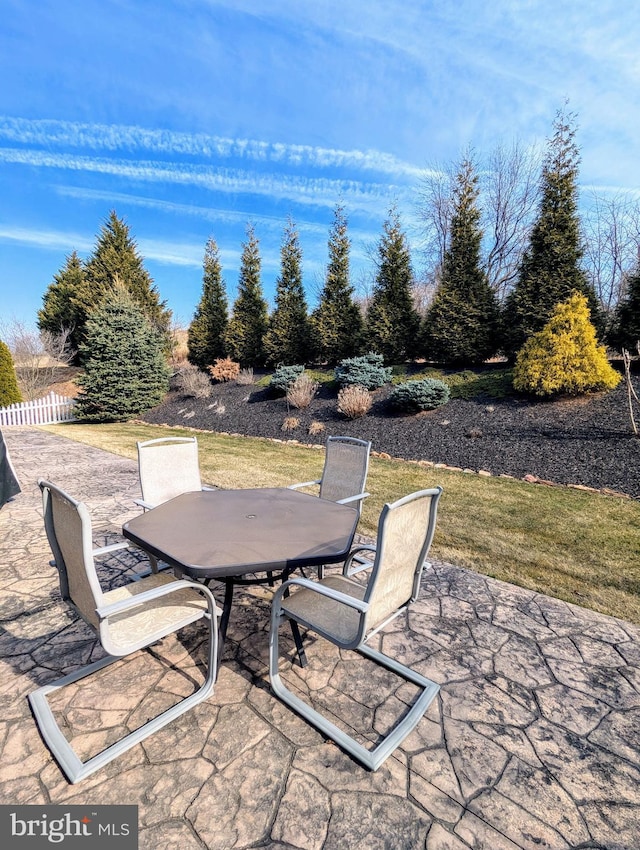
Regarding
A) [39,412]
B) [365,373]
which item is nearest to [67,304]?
[39,412]

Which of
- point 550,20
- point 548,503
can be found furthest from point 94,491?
point 550,20

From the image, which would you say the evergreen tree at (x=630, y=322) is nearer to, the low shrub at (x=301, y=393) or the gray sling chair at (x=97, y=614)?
the low shrub at (x=301, y=393)

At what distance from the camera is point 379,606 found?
6.15ft

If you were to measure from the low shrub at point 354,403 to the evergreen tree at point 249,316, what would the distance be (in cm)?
745

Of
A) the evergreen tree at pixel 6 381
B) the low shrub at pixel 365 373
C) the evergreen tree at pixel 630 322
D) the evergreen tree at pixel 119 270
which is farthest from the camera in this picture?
the evergreen tree at pixel 119 270

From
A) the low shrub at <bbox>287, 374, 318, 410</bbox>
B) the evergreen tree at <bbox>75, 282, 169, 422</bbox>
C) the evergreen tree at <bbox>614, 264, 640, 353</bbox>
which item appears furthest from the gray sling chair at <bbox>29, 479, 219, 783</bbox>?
the evergreen tree at <bbox>75, 282, 169, 422</bbox>

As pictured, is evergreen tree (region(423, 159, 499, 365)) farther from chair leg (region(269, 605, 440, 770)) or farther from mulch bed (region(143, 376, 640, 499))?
chair leg (region(269, 605, 440, 770))

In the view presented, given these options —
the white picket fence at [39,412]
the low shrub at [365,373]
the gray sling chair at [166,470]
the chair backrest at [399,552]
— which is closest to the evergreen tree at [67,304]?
the white picket fence at [39,412]

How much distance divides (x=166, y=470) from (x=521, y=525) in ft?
13.0

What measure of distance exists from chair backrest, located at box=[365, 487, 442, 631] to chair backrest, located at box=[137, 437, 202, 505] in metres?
2.29

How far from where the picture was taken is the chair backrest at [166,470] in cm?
346

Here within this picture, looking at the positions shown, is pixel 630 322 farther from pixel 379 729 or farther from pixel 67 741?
pixel 67 741

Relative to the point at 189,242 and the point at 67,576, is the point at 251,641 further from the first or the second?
the point at 189,242

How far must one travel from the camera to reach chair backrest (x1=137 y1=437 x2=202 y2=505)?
136 inches
